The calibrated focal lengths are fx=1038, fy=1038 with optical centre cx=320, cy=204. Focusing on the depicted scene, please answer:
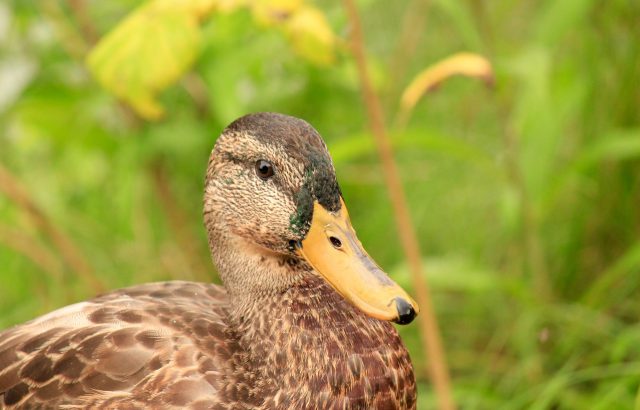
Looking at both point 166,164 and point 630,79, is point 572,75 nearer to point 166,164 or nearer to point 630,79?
point 630,79

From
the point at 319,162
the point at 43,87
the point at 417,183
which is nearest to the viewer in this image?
the point at 319,162

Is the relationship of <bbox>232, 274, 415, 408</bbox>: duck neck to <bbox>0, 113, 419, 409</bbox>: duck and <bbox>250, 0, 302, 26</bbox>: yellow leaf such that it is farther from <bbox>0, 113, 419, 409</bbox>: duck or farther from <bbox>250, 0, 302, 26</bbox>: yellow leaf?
<bbox>250, 0, 302, 26</bbox>: yellow leaf

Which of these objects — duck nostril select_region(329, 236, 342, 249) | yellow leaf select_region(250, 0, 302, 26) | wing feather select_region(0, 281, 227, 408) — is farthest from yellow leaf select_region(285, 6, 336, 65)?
wing feather select_region(0, 281, 227, 408)

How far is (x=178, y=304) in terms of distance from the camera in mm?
2156

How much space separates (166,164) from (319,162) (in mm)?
1793

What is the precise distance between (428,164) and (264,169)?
5.30 ft

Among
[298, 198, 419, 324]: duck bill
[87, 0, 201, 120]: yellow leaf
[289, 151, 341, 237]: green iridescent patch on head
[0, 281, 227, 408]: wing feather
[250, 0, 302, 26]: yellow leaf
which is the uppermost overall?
[250, 0, 302, 26]: yellow leaf

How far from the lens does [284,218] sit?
188cm

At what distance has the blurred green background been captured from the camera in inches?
104

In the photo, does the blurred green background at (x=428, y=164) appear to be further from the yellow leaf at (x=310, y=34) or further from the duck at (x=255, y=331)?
the duck at (x=255, y=331)

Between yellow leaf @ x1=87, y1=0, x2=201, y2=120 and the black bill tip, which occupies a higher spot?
yellow leaf @ x1=87, y1=0, x2=201, y2=120

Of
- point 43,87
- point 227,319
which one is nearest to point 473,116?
point 43,87

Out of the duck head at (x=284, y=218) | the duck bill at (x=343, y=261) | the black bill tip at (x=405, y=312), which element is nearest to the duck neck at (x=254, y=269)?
the duck head at (x=284, y=218)

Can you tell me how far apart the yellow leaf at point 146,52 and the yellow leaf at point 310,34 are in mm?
206
